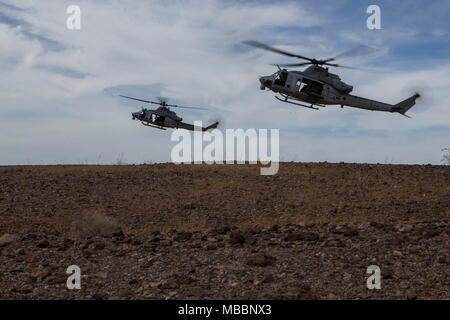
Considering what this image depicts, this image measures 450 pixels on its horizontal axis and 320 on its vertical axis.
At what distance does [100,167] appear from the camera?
2434 cm

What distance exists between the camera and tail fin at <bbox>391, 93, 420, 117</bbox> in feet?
83.5

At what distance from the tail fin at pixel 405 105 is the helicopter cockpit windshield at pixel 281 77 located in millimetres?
5756

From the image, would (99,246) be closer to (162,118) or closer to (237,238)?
(237,238)

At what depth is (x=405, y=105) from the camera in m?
25.8

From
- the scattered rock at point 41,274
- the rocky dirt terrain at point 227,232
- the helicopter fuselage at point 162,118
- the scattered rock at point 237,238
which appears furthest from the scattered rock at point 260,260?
the helicopter fuselage at point 162,118

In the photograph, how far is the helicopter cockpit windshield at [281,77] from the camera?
78.0 feet

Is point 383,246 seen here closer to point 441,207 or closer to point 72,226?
point 441,207

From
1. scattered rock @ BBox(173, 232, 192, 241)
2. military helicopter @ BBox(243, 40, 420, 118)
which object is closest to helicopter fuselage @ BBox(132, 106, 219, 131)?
military helicopter @ BBox(243, 40, 420, 118)

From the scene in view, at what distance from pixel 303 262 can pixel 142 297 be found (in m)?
3.29

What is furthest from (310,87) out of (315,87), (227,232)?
(227,232)

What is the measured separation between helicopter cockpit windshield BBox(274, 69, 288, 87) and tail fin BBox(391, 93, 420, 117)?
5.76 m

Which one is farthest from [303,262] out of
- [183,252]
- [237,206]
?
[237,206]

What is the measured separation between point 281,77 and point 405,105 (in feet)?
22.3

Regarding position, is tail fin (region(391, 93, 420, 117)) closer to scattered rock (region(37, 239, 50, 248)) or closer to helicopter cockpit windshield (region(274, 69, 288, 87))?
helicopter cockpit windshield (region(274, 69, 288, 87))
